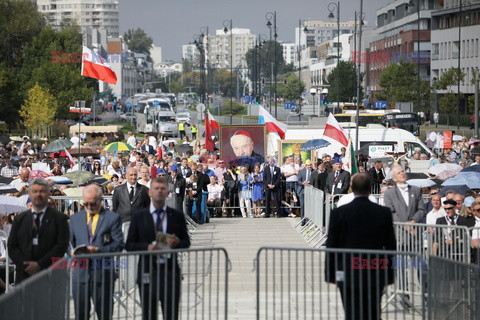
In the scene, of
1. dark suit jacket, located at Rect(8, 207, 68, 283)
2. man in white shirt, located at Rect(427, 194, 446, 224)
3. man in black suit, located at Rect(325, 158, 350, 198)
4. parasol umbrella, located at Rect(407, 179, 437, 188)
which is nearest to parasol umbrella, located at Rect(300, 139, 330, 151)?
man in black suit, located at Rect(325, 158, 350, 198)

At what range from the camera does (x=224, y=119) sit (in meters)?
83.2

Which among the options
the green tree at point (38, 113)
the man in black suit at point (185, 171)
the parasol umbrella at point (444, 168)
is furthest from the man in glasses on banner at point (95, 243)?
the green tree at point (38, 113)

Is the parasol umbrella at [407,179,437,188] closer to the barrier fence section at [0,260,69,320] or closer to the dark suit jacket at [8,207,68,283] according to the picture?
the dark suit jacket at [8,207,68,283]

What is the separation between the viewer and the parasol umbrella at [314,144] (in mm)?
30469

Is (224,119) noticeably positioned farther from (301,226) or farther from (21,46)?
(301,226)

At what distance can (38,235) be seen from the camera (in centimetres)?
962

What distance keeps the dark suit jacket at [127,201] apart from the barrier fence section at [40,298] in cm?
551

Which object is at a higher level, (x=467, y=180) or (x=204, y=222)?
(x=467, y=180)

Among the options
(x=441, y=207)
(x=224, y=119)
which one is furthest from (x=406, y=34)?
(x=441, y=207)

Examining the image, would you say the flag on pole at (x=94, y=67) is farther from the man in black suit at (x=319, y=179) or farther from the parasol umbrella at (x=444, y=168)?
the parasol umbrella at (x=444, y=168)

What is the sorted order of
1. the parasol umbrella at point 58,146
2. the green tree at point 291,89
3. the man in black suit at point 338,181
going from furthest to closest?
the green tree at point 291,89, the parasol umbrella at point 58,146, the man in black suit at point 338,181

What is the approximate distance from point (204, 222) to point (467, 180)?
25.6 ft

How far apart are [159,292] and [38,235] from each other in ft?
4.29

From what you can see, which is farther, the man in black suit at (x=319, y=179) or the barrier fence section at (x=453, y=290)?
the man in black suit at (x=319, y=179)
